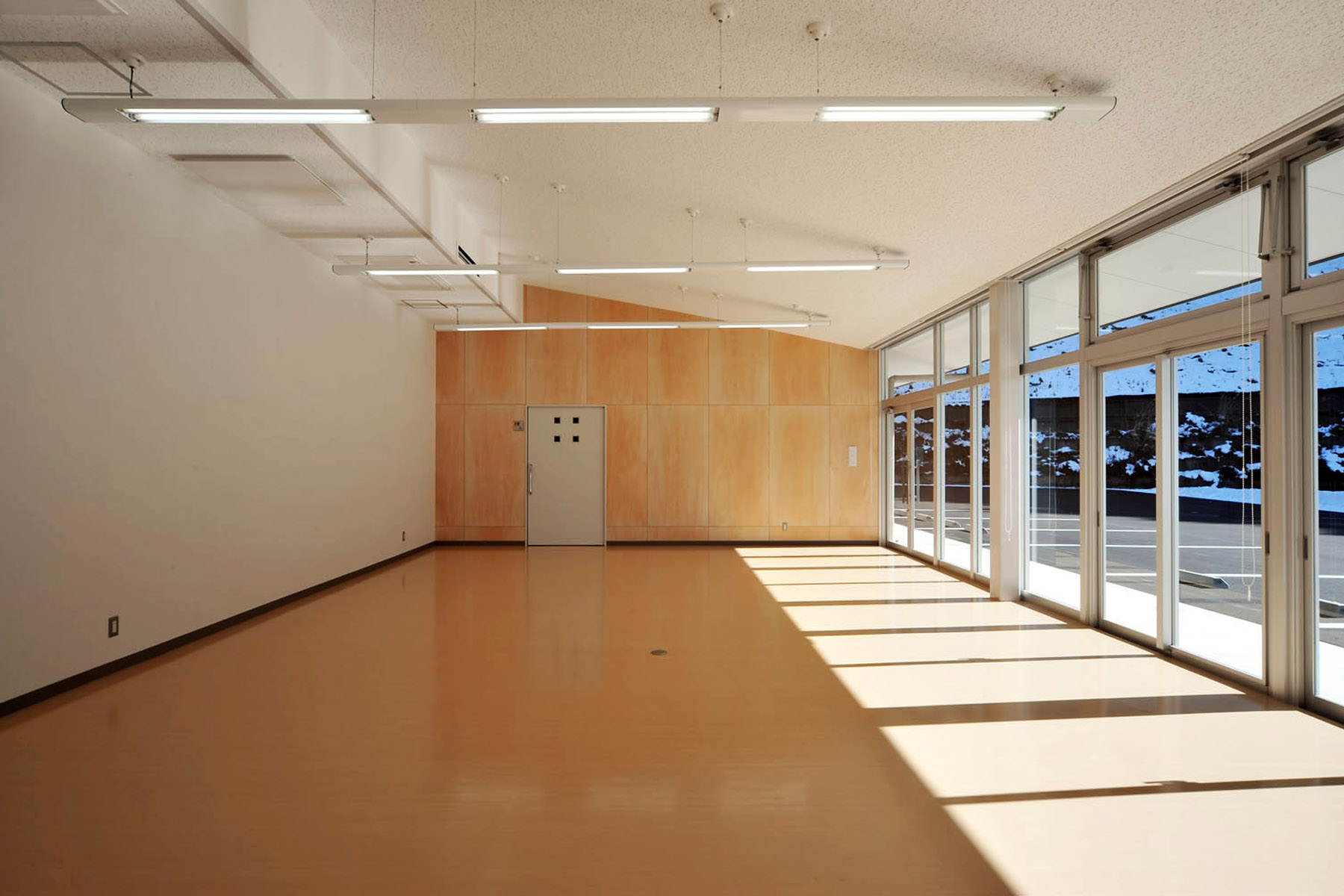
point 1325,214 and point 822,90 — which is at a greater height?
point 822,90

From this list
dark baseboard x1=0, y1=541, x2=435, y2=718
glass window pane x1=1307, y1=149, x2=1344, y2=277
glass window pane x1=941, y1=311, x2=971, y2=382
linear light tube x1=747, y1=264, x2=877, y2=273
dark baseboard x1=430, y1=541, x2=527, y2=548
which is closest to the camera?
glass window pane x1=1307, y1=149, x2=1344, y2=277

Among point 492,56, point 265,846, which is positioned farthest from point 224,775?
point 492,56

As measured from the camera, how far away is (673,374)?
11.4 metres

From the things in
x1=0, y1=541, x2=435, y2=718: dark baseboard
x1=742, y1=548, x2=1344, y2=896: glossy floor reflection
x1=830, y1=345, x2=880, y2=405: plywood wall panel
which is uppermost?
x1=830, y1=345, x2=880, y2=405: plywood wall panel

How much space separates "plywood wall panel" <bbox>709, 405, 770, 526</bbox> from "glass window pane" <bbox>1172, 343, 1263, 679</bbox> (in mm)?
6640

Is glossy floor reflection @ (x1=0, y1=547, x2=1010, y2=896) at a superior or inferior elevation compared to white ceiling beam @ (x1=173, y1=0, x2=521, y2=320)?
inferior

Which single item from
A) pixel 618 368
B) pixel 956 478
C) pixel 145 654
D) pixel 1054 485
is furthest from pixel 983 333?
pixel 145 654

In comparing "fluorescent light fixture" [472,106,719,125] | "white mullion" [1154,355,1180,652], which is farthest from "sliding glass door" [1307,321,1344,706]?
"fluorescent light fixture" [472,106,719,125]

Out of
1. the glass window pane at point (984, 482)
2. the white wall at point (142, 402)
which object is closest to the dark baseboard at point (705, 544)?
the glass window pane at point (984, 482)

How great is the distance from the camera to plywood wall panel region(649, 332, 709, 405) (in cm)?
1134

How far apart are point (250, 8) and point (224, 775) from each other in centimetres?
365

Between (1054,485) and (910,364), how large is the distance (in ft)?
13.7

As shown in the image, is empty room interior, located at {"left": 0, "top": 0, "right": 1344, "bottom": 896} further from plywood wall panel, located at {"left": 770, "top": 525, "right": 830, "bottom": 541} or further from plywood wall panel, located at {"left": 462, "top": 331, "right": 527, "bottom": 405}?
plywood wall panel, located at {"left": 770, "top": 525, "right": 830, "bottom": 541}

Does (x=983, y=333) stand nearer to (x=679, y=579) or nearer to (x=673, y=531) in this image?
(x=679, y=579)
